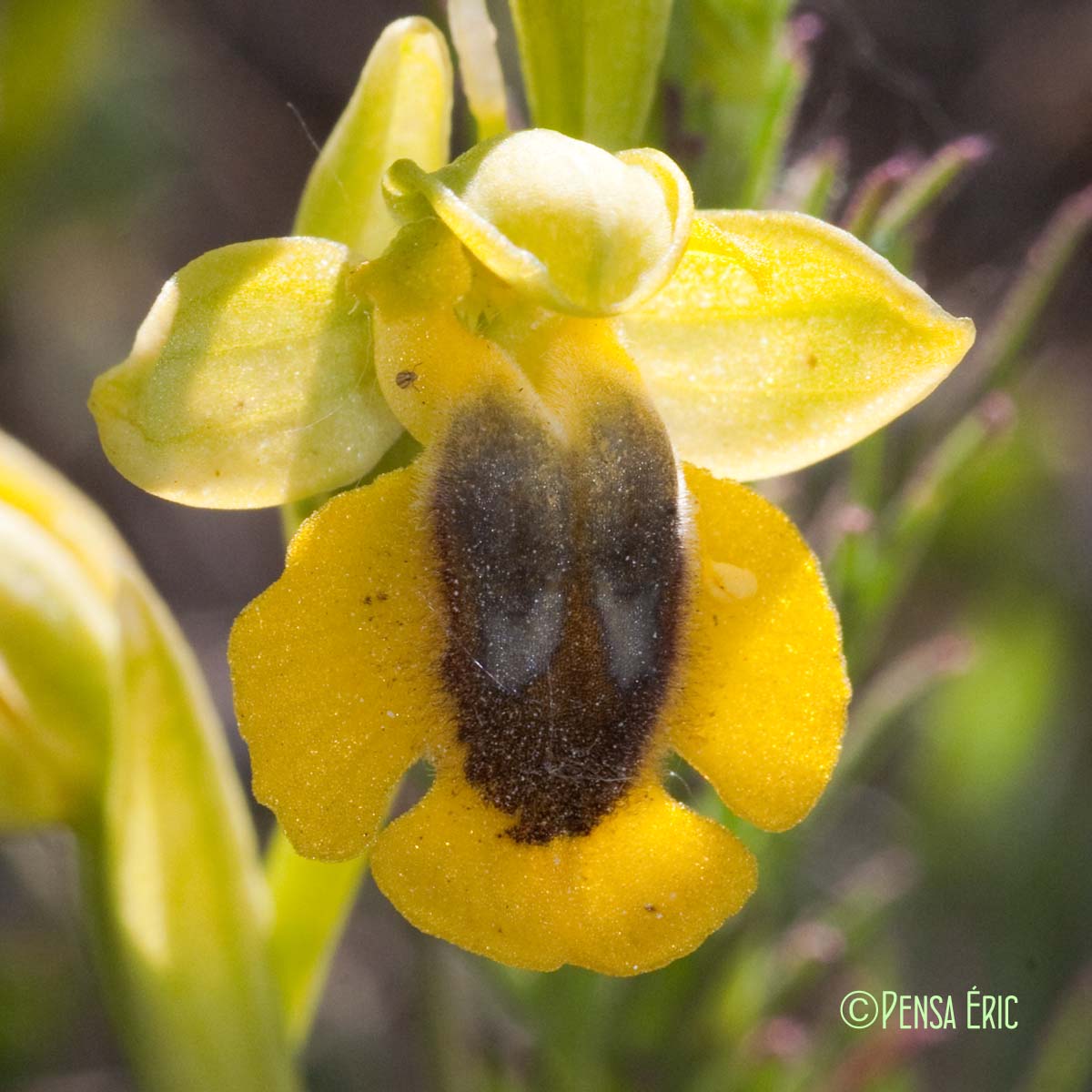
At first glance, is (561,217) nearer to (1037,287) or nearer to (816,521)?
(1037,287)

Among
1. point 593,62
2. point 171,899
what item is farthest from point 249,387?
point 171,899

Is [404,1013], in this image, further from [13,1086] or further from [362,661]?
[362,661]

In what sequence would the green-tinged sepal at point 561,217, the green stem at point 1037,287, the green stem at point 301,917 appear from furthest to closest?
1. the green stem at point 301,917
2. the green stem at point 1037,287
3. the green-tinged sepal at point 561,217

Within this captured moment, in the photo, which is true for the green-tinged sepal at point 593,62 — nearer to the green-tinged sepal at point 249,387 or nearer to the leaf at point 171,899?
the green-tinged sepal at point 249,387

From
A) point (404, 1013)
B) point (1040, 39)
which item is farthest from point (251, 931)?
point (1040, 39)

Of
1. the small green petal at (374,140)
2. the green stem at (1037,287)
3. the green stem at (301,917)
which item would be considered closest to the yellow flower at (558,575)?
the small green petal at (374,140)
